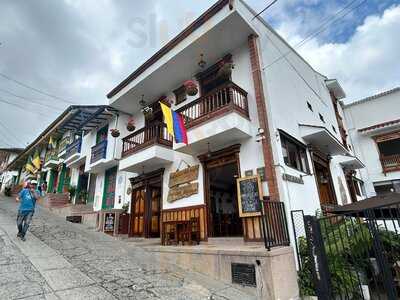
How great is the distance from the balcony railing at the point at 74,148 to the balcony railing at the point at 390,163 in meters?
20.2

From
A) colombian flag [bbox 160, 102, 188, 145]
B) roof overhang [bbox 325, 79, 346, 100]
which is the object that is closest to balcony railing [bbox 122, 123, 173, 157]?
colombian flag [bbox 160, 102, 188, 145]

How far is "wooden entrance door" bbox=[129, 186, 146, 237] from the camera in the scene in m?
9.95

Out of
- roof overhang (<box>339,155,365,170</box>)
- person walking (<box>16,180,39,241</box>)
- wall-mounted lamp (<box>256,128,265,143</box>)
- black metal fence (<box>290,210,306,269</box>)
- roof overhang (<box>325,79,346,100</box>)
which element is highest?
roof overhang (<box>325,79,346,100</box>)

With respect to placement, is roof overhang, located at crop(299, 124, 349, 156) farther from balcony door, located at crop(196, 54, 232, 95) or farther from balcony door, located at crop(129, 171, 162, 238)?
balcony door, located at crop(129, 171, 162, 238)

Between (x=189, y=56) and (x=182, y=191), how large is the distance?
5.11 m

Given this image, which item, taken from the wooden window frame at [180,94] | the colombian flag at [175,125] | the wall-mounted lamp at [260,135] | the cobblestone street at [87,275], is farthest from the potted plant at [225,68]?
the cobblestone street at [87,275]

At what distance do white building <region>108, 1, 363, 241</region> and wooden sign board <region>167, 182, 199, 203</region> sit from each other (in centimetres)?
4

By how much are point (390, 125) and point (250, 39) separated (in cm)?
1287

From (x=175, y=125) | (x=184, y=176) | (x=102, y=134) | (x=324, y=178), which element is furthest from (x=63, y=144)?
(x=324, y=178)

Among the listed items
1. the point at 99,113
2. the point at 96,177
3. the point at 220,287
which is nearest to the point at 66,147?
the point at 96,177

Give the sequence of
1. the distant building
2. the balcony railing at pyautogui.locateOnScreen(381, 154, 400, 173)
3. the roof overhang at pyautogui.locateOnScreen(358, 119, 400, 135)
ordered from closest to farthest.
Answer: the balcony railing at pyautogui.locateOnScreen(381, 154, 400, 173), the roof overhang at pyautogui.locateOnScreen(358, 119, 400, 135), the distant building

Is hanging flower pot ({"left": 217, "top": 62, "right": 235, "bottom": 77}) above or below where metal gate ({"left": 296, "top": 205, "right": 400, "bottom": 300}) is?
above

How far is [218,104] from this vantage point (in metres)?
7.41

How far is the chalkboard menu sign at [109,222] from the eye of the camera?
383 inches
